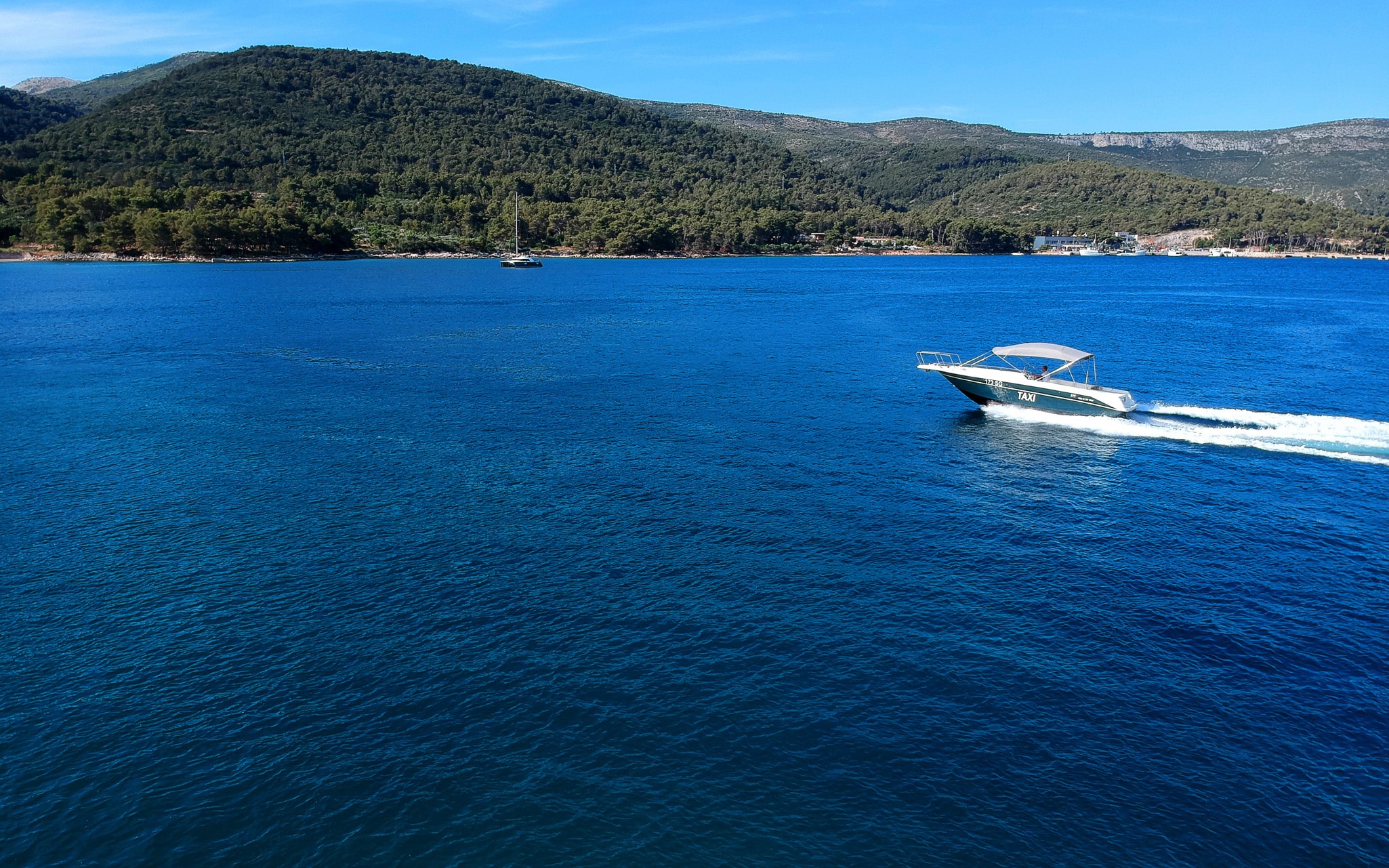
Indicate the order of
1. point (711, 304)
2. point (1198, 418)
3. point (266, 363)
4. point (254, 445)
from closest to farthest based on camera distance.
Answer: point (254, 445) < point (1198, 418) < point (266, 363) < point (711, 304)

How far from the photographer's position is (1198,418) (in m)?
61.7

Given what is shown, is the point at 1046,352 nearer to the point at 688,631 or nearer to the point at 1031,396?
the point at 1031,396

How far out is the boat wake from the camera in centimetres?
5491

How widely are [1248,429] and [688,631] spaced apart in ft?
156

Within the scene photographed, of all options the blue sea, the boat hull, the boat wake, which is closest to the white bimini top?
the boat hull

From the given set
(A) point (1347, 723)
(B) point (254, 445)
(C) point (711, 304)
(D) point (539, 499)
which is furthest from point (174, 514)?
(C) point (711, 304)

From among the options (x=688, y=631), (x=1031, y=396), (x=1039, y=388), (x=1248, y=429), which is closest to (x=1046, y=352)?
(x=1039, y=388)

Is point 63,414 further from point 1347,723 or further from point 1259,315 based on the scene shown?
point 1259,315

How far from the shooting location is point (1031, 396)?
64.8 m

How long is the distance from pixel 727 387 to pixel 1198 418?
36144mm

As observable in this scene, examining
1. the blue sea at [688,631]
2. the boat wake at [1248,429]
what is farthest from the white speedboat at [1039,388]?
the blue sea at [688,631]

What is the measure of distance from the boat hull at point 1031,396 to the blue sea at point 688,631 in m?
1.38

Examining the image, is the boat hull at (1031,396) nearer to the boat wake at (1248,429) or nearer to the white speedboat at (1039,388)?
the white speedboat at (1039,388)

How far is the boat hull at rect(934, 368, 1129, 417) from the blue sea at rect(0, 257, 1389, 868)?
54.4 inches
